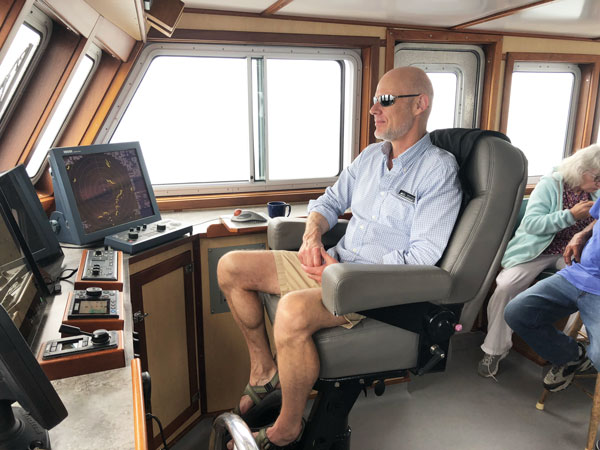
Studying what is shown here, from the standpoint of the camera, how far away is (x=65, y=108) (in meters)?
2.52

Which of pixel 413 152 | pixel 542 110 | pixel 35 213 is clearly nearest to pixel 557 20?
pixel 542 110

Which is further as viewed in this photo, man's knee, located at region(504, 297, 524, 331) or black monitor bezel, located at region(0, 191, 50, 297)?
man's knee, located at region(504, 297, 524, 331)

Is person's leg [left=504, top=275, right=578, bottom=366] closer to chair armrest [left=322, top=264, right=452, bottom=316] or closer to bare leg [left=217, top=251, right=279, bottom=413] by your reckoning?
chair armrest [left=322, top=264, right=452, bottom=316]

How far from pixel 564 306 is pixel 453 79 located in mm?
2037

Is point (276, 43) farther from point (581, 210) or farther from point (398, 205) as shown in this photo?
point (581, 210)

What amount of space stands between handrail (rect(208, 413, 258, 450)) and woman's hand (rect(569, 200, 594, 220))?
83.8 inches

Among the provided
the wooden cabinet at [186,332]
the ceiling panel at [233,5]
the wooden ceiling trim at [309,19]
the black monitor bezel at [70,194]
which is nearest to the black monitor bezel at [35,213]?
the black monitor bezel at [70,194]

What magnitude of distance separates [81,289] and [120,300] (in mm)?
187

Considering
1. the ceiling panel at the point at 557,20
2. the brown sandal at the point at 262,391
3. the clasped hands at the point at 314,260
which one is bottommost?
the brown sandal at the point at 262,391

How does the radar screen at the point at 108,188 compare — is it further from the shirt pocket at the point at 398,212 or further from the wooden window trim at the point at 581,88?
the wooden window trim at the point at 581,88

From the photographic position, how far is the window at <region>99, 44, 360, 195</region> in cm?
286

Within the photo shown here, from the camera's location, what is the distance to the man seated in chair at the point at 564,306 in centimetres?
209

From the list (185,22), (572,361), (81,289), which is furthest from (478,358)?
(185,22)

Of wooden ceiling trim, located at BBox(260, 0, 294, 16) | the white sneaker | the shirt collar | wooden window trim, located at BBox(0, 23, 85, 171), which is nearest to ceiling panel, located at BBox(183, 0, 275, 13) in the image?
wooden ceiling trim, located at BBox(260, 0, 294, 16)
